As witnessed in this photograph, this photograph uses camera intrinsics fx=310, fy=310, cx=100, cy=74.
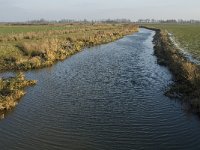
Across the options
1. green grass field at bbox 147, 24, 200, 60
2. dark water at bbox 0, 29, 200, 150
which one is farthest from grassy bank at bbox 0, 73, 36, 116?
green grass field at bbox 147, 24, 200, 60

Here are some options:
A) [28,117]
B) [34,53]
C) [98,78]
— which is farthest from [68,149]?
[34,53]

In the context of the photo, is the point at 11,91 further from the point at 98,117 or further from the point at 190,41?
the point at 190,41

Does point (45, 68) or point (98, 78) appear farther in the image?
point (45, 68)

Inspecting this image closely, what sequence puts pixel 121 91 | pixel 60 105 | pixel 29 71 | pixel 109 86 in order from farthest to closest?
pixel 29 71, pixel 109 86, pixel 121 91, pixel 60 105

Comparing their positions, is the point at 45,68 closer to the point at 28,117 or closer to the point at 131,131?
the point at 28,117

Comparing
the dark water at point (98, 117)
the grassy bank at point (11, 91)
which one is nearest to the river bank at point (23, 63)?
the grassy bank at point (11, 91)

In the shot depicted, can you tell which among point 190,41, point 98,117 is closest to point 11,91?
point 98,117

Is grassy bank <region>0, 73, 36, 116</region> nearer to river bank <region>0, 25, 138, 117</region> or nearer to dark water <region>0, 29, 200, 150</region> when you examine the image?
river bank <region>0, 25, 138, 117</region>
